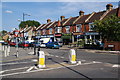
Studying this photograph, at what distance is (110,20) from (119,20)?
4.10 ft

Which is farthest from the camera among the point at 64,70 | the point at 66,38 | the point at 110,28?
the point at 66,38

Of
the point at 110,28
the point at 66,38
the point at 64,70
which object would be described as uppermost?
the point at 110,28

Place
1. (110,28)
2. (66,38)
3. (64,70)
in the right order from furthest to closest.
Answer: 1. (66,38)
2. (110,28)
3. (64,70)

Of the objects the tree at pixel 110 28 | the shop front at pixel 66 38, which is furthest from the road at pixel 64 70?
the shop front at pixel 66 38

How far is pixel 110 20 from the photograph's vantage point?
2242 centimetres

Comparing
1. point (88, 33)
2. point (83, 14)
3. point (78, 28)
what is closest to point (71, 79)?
point (88, 33)

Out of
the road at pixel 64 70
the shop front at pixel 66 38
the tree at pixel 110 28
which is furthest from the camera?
the shop front at pixel 66 38

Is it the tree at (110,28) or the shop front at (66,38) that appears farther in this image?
the shop front at (66,38)

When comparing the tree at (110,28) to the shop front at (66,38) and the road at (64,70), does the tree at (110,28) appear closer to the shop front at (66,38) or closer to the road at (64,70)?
the road at (64,70)

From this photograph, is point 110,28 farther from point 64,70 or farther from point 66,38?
point 66,38

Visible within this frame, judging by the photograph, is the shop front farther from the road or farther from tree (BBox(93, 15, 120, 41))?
the road

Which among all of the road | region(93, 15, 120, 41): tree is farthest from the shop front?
the road

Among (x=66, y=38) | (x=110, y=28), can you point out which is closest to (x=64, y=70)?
(x=110, y=28)

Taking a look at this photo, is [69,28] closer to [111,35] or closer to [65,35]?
[65,35]
